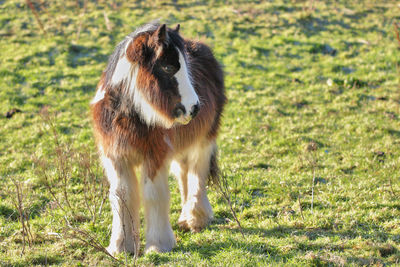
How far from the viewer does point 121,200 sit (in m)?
4.07

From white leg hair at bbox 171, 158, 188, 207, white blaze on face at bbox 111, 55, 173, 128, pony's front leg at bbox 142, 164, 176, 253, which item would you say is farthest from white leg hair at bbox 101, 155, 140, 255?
white leg hair at bbox 171, 158, 188, 207

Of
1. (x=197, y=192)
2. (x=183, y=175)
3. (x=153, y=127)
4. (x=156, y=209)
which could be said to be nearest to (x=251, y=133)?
(x=183, y=175)

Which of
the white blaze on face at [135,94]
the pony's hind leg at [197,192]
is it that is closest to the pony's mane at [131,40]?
the white blaze on face at [135,94]

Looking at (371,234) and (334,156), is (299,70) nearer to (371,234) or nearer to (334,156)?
(334,156)

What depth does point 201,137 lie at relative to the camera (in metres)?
4.93

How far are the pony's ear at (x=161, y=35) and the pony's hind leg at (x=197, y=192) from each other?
180cm

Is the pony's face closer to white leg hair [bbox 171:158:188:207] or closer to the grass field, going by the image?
the grass field

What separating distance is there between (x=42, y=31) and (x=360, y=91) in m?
9.62

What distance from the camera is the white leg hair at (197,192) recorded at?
4.95 metres

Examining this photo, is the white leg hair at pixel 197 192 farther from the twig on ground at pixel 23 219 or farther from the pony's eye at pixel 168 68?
the twig on ground at pixel 23 219

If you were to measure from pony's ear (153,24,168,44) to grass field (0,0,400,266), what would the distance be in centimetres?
178

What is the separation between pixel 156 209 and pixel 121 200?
1.23 ft

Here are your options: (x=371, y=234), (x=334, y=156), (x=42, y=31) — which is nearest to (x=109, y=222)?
(x=371, y=234)

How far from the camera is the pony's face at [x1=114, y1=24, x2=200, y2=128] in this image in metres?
3.59
